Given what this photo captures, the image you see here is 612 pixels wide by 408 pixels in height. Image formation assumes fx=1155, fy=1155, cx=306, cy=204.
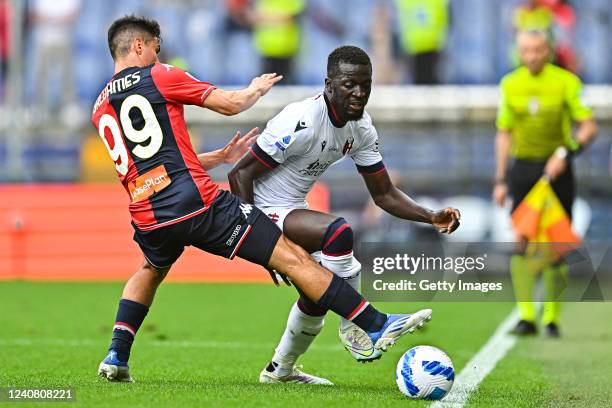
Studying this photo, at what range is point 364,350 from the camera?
18.8 ft

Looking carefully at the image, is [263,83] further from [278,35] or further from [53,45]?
[53,45]

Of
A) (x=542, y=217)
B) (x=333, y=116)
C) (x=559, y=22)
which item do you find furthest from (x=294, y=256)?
(x=559, y=22)

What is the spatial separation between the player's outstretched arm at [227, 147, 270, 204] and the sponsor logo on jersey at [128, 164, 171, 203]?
0.49m

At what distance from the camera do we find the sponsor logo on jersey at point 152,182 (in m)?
5.86

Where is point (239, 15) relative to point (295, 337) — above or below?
above

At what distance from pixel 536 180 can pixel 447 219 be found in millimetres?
4195

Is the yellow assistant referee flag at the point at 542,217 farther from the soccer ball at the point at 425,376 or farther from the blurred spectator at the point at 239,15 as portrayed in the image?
the blurred spectator at the point at 239,15

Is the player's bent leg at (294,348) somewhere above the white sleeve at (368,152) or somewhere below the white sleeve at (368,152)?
below

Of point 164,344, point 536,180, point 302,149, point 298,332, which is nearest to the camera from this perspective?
point 302,149

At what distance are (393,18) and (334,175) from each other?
324cm

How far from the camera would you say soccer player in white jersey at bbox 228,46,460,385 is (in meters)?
5.95

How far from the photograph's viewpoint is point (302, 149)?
243 inches

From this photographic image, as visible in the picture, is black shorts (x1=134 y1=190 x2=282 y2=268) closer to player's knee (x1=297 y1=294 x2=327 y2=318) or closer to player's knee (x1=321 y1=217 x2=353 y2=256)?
player's knee (x1=321 y1=217 x2=353 y2=256)

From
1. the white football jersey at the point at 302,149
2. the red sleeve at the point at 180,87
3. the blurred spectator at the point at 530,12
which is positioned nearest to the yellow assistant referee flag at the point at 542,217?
the white football jersey at the point at 302,149
